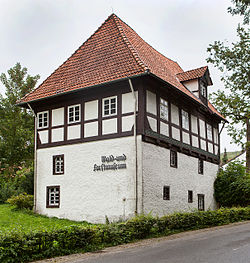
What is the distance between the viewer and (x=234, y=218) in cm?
2005

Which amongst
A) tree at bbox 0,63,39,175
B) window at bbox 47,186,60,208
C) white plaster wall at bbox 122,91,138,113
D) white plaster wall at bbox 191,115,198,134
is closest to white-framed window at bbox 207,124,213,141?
white plaster wall at bbox 191,115,198,134

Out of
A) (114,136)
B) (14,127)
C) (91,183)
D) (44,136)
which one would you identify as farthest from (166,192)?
(14,127)

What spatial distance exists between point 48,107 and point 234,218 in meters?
12.0

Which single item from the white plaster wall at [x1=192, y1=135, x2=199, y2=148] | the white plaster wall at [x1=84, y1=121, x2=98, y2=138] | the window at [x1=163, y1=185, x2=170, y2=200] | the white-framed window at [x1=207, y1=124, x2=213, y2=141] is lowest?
the window at [x1=163, y1=185, x2=170, y2=200]

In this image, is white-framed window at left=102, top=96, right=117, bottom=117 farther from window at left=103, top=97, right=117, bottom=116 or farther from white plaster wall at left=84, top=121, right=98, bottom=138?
white plaster wall at left=84, top=121, right=98, bottom=138

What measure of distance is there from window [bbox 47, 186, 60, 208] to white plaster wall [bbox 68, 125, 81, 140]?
285 centimetres

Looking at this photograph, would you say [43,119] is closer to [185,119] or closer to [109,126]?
[109,126]

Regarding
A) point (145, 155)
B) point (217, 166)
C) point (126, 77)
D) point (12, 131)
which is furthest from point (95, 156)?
point (12, 131)

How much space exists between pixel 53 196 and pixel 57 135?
3.34 meters

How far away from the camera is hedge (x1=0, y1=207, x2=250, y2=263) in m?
9.77

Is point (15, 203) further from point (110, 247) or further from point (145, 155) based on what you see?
point (110, 247)

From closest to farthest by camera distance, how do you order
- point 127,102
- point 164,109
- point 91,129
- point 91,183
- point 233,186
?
point 127,102 < point 91,183 < point 91,129 < point 164,109 < point 233,186

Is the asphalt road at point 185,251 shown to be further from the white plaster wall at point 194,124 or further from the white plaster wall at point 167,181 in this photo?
the white plaster wall at point 194,124

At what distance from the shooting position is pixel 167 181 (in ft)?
62.6
